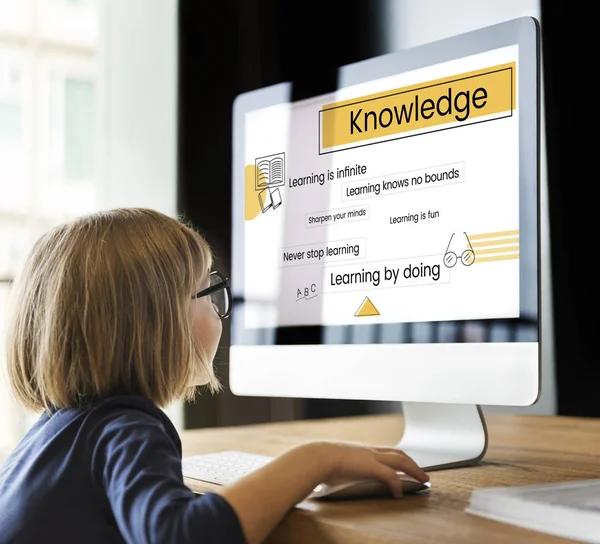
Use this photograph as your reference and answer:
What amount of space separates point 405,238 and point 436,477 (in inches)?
11.5

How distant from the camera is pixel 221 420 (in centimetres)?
219

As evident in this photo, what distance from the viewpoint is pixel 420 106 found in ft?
3.34

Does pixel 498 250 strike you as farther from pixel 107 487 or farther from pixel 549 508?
pixel 107 487

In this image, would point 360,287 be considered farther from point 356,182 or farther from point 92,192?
point 92,192

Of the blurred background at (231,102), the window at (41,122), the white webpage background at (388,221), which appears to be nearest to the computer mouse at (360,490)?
the white webpage background at (388,221)

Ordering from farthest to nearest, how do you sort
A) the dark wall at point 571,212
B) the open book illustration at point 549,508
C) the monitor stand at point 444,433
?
1. the dark wall at point 571,212
2. the monitor stand at point 444,433
3. the open book illustration at point 549,508

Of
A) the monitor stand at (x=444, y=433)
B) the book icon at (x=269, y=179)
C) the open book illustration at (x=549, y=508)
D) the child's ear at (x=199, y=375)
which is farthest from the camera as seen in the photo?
the book icon at (x=269, y=179)

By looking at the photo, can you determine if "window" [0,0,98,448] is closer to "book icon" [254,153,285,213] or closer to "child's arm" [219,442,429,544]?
"book icon" [254,153,285,213]

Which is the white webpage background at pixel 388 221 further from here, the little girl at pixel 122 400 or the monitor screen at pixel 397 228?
the little girl at pixel 122 400

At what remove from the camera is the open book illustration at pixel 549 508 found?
0.57m

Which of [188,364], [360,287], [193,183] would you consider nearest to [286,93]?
[360,287]

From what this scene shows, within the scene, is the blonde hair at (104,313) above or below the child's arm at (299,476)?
above

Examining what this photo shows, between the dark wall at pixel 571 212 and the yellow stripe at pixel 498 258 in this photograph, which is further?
the dark wall at pixel 571 212

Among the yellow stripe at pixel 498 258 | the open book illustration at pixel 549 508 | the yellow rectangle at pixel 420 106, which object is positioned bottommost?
the open book illustration at pixel 549 508
